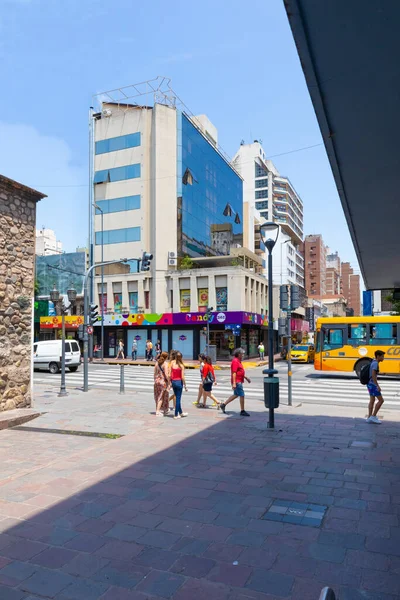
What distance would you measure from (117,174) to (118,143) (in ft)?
10.0

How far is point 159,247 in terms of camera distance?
4081cm

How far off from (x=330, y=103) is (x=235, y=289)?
113 ft

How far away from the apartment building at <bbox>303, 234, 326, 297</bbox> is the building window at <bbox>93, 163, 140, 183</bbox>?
8556 cm

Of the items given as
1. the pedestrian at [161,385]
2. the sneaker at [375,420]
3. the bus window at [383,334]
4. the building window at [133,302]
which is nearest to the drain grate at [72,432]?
the pedestrian at [161,385]

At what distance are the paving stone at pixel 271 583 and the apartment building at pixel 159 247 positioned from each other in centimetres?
3334

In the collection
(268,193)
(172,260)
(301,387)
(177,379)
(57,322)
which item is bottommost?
(301,387)

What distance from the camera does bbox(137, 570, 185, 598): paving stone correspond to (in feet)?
11.9

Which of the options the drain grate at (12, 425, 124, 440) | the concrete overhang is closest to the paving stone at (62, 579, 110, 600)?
the concrete overhang

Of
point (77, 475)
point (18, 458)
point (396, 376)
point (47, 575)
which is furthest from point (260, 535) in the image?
point (396, 376)

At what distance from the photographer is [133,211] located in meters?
41.9

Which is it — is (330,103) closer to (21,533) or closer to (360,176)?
(360,176)

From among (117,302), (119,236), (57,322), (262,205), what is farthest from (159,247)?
(262,205)

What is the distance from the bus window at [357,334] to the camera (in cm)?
2228

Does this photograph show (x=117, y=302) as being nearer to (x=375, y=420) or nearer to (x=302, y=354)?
(x=302, y=354)
